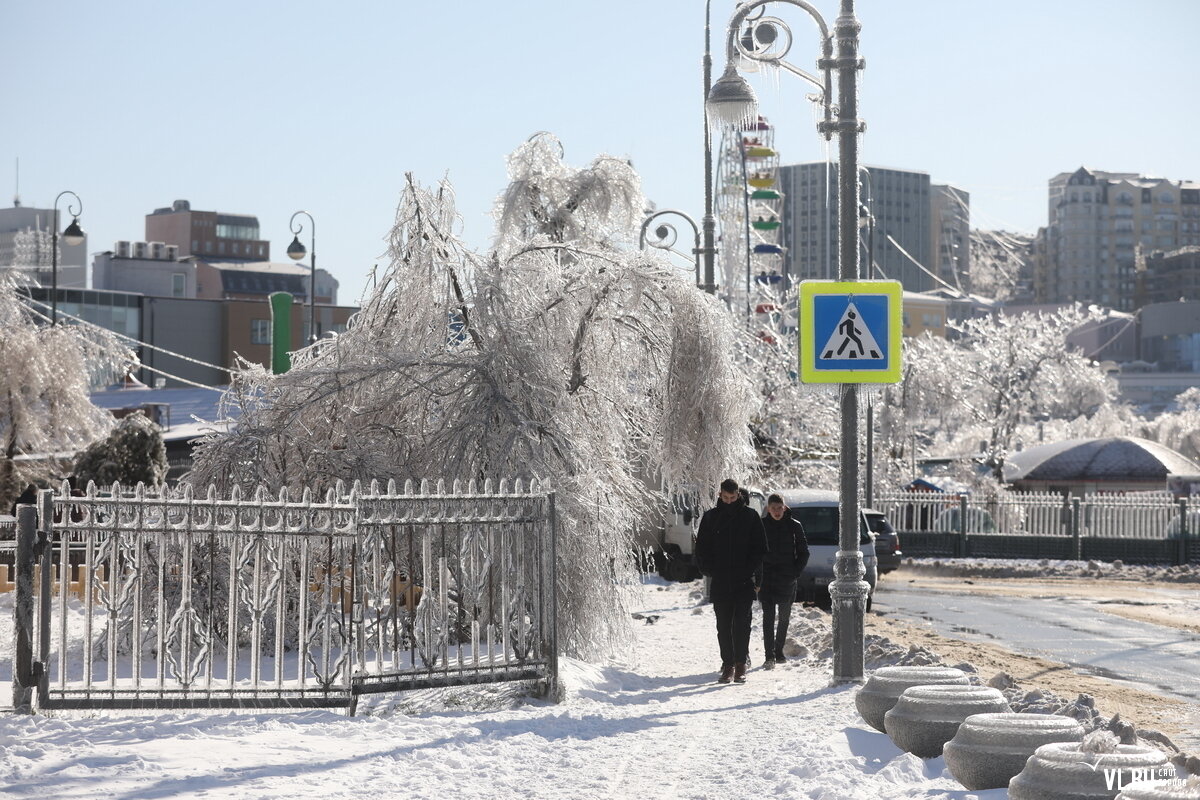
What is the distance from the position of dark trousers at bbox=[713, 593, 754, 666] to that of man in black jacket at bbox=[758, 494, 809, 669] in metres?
1.25

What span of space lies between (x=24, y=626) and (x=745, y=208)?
3865 cm

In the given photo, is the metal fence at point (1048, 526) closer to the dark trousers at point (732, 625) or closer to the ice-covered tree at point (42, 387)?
the ice-covered tree at point (42, 387)

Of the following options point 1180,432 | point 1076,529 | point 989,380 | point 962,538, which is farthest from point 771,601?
point 1180,432

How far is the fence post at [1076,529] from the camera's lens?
1528 inches

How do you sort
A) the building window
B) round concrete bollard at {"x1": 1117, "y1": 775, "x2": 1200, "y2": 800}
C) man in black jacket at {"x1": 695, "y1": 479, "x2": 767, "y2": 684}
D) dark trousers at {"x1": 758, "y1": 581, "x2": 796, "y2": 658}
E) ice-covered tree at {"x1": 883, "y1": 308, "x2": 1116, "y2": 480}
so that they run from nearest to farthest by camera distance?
round concrete bollard at {"x1": 1117, "y1": 775, "x2": 1200, "y2": 800} → man in black jacket at {"x1": 695, "y1": 479, "x2": 767, "y2": 684} → dark trousers at {"x1": 758, "y1": 581, "x2": 796, "y2": 658} → ice-covered tree at {"x1": 883, "y1": 308, "x2": 1116, "y2": 480} → the building window

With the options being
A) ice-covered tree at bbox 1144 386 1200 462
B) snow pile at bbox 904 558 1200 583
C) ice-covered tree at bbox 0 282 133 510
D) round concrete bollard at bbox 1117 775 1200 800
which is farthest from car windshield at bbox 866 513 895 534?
ice-covered tree at bbox 1144 386 1200 462

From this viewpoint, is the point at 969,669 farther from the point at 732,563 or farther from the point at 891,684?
the point at 891,684

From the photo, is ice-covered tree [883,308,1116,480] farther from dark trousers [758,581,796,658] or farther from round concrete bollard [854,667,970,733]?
round concrete bollard [854,667,970,733]

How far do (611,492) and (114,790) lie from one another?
7.13 metres

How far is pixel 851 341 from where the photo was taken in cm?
1314

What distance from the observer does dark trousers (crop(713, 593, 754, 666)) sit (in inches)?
548

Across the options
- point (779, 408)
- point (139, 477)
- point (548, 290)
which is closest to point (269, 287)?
point (779, 408)

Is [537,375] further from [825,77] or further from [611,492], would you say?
[825,77]

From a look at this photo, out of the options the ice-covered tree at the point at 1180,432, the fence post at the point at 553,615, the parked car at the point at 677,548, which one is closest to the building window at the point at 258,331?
the ice-covered tree at the point at 1180,432
